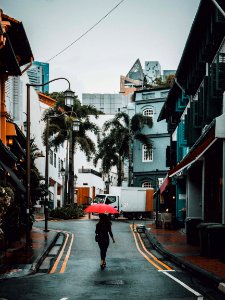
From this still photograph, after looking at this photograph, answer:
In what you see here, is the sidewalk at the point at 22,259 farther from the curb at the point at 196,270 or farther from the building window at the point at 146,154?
the building window at the point at 146,154

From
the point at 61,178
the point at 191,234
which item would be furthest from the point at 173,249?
the point at 61,178

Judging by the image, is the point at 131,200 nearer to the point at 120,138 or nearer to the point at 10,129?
the point at 120,138

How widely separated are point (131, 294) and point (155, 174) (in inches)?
1900

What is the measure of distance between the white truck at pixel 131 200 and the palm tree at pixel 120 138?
30.4 ft

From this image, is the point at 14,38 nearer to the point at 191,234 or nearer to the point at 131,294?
the point at 191,234

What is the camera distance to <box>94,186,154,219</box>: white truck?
48781 mm

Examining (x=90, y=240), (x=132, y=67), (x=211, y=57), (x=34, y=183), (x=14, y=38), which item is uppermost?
(x=132, y=67)

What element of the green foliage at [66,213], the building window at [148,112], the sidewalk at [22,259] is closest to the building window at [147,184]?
the building window at [148,112]

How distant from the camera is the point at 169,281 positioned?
Answer: 12.6 metres

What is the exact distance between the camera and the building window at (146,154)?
59.2 meters

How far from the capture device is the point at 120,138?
58562 mm

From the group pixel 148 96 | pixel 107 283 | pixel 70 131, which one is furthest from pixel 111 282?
pixel 148 96

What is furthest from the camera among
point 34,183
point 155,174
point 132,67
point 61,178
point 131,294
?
point 132,67

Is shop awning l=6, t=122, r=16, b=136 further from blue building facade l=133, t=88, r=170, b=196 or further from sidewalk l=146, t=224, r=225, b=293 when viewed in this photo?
blue building facade l=133, t=88, r=170, b=196
